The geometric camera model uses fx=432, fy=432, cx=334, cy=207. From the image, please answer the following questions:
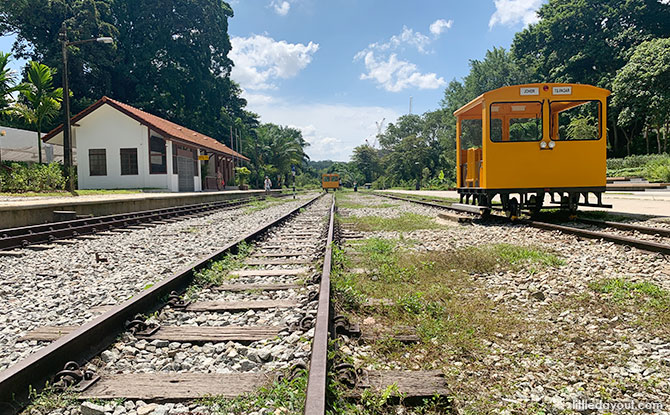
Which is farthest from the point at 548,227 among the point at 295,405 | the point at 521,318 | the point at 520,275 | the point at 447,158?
the point at 447,158

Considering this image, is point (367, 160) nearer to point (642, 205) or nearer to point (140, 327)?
point (642, 205)

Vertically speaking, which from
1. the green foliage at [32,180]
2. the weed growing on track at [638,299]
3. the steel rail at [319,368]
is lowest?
the weed growing on track at [638,299]

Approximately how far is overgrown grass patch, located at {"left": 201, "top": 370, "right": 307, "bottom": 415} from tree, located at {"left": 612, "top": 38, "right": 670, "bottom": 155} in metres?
33.6

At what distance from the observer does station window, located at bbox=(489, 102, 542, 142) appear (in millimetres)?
8922

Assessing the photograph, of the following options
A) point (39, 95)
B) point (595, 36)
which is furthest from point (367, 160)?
point (39, 95)

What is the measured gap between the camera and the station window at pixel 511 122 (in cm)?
892

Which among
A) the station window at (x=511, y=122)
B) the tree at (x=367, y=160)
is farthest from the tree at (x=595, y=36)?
the tree at (x=367, y=160)

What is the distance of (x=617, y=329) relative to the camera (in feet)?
9.37

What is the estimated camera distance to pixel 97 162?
83.2 feet

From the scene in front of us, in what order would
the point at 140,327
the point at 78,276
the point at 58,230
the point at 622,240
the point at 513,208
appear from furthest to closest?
1. the point at 513,208
2. the point at 58,230
3. the point at 622,240
4. the point at 78,276
5. the point at 140,327

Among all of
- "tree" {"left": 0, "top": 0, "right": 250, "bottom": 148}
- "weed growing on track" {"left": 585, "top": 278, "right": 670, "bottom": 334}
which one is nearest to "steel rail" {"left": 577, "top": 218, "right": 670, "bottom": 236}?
"weed growing on track" {"left": 585, "top": 278, "right": 670, "bottom": 334}

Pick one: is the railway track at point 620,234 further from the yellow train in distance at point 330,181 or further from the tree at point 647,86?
the yellow train in distance at point 330,181

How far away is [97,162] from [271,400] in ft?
89.5

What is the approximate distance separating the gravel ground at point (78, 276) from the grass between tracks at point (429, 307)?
207cm
